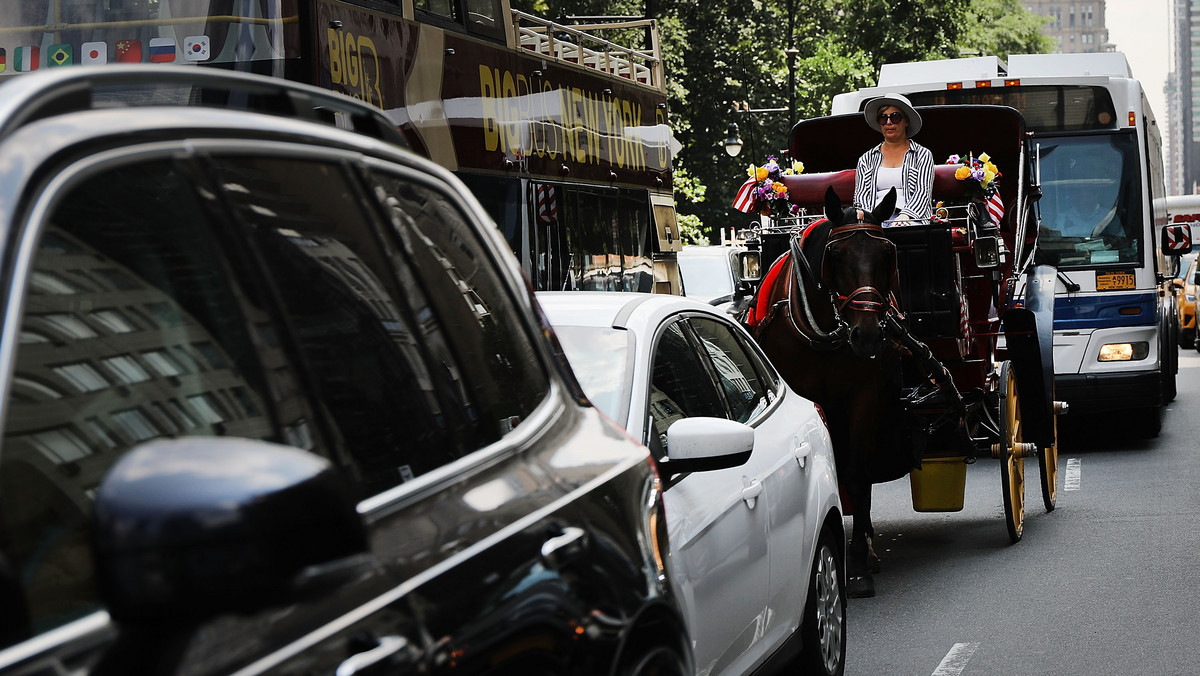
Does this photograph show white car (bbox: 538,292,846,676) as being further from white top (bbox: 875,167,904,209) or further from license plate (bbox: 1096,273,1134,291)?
license plate (bbox: 1096,273,1134,291)

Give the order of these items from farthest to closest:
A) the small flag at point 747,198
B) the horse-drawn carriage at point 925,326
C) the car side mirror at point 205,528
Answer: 1. the small flag at point 747,198
2. the horse-drawn carriage at point 925,326
3. the car side mirror at point 205,528

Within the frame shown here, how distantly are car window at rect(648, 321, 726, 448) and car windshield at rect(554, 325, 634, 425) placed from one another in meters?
0.10

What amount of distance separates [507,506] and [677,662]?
83 cm

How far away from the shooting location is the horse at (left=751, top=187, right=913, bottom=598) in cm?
856

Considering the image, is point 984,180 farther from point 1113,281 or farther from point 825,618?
point 1113,281

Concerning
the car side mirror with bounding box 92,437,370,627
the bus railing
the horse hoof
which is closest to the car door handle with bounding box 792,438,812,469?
the horse hoof

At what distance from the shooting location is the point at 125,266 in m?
2.05

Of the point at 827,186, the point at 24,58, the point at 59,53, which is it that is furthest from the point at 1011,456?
the point at 24,58

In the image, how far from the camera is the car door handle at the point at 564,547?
2.78 m

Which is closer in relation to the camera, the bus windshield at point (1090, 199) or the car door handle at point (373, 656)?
the car door handle at point (373, 656)

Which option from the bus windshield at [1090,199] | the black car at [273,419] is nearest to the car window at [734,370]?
the black car at [273,419]

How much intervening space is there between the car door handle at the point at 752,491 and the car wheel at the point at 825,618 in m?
0.84

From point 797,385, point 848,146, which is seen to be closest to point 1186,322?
point 848,146

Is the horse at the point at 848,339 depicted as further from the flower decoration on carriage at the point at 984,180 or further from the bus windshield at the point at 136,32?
the bus windshield at the point at 136,32
